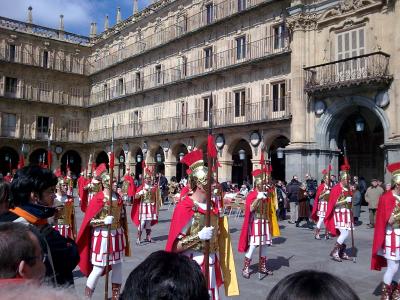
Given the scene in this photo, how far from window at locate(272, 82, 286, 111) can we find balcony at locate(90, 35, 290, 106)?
164 cm

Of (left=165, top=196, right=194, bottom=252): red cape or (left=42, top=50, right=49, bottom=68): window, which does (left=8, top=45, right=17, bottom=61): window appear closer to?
(left=42, top=50, right=49, bottom=68): window

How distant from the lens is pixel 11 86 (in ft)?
115

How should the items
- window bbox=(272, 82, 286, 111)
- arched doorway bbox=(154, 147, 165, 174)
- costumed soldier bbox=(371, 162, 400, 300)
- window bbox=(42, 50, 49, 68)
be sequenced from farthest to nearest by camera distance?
window bbox=(42, 50, 49, 68) < arched doorway bbox=(154, 147, 165, 174) < window bbox=(272, 82, 286, 111) < costumed soldier bbox=(371, 162, 400, 300)

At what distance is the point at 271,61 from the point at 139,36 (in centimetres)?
1502

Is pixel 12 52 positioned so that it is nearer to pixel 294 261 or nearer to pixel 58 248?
pixel 294 261

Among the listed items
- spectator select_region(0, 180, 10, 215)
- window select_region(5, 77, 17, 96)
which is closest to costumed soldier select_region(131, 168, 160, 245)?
spectator select_region(0, 180, 10, 215)

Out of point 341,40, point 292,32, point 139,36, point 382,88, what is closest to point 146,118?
point 139,36

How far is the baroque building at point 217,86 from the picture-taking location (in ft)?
59.8

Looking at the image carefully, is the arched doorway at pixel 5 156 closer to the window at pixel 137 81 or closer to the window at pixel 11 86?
the window at pixel 11 86

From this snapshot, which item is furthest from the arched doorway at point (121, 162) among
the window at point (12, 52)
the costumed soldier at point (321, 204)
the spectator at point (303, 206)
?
the costumed soldier at point (321, 204)

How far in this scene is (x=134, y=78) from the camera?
3347 cm

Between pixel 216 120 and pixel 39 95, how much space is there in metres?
18.7

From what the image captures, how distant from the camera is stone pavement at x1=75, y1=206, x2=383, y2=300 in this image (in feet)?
23.2

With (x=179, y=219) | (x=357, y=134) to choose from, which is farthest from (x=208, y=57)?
(x=179, y=219)
